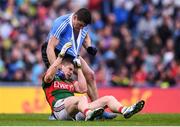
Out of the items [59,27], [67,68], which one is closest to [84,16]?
[59,27]

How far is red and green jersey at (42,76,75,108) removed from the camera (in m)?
14.8

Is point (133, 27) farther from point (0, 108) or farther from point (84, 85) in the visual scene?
point (84, 85)

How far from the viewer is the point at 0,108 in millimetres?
22219

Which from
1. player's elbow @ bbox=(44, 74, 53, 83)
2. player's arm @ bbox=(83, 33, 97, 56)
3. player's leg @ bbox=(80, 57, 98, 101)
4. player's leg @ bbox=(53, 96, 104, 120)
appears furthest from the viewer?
player's arm @ bbox=(83, 33, 97, 56)

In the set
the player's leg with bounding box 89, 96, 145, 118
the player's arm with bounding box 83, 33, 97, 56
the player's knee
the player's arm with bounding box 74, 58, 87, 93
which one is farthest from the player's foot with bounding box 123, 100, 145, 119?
the player's arm with bounding box 83, 33, 97, 56

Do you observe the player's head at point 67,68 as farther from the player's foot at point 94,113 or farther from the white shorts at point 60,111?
the player's foot at point 94,113

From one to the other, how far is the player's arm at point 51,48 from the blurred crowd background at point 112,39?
7.59 meters

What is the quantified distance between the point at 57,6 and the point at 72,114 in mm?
12748

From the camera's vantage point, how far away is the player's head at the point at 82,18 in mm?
14789

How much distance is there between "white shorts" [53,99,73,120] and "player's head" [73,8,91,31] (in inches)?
54.0

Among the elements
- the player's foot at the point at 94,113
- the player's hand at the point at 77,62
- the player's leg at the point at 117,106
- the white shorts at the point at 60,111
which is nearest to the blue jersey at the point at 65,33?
the player's hand at the point at 77,62

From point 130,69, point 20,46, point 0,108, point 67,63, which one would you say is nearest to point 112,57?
point 130,69

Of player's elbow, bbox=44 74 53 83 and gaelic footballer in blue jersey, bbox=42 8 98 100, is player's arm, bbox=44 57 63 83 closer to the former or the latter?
player's elbow, bbox=44 74 53 83

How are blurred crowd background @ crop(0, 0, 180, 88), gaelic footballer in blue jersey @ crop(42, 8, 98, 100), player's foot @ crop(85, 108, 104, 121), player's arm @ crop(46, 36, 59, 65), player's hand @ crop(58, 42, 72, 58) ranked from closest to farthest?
player's foot @ crop(85, 108, 104, 121) < player's hand @ crop(58, 42, 72, 58) < gaelic footballer in blue jersey @ crop(42, 8, 98, 100) < player's arm @ crop(46, 36, 59, 65) < blurred crowd background @ crop(0, 0, 180, 88)
